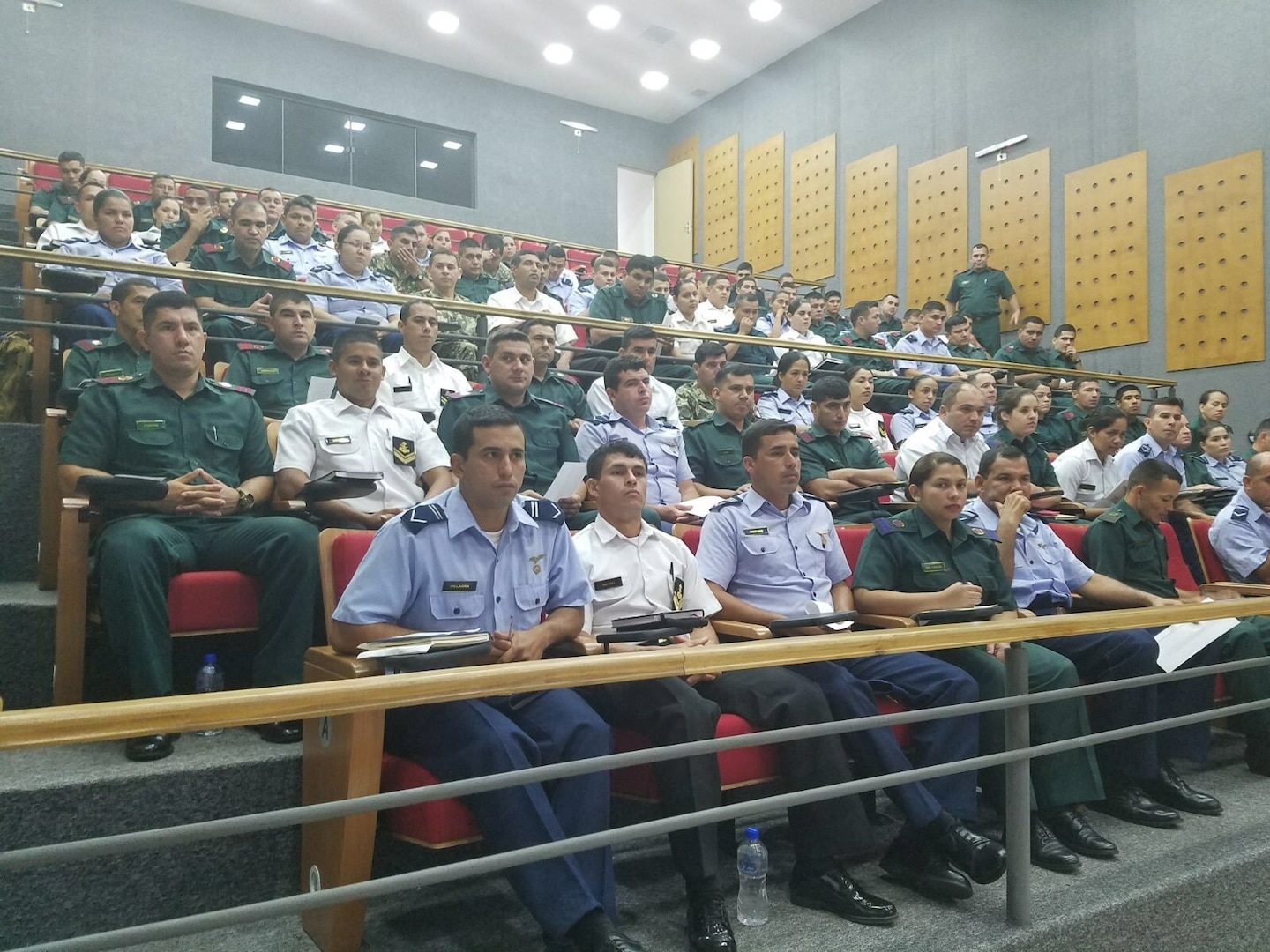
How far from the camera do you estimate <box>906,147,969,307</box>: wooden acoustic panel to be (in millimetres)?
8102

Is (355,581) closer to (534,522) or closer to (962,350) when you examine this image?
(534,522)

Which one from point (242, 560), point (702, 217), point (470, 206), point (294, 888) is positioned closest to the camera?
point (294, 888)

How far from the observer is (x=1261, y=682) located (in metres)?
2.68

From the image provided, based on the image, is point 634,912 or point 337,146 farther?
point 337,146

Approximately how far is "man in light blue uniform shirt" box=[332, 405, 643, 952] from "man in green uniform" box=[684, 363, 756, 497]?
5.85 feet

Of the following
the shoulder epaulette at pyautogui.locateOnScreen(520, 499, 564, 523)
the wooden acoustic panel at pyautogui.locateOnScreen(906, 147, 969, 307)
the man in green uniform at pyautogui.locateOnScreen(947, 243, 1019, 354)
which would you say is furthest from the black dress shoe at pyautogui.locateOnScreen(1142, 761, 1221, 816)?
the wooden acoustic panel at pyautogui.locateOnScreen(906, 147, 969, 307)

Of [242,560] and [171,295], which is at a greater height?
[171,295]

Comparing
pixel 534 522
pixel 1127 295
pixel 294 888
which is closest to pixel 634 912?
pixel 294 888

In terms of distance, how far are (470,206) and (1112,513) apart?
26.4ft

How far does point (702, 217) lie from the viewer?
430 inches

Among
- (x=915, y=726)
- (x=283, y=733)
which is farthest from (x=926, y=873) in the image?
(x=283, y=733)

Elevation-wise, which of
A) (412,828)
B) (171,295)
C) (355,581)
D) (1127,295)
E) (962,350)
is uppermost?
(1127,295)

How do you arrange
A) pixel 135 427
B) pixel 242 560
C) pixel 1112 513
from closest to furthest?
pixel 242 560
pixel 135 427
pixel 1112 513

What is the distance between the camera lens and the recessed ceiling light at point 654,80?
9977 millimetres
